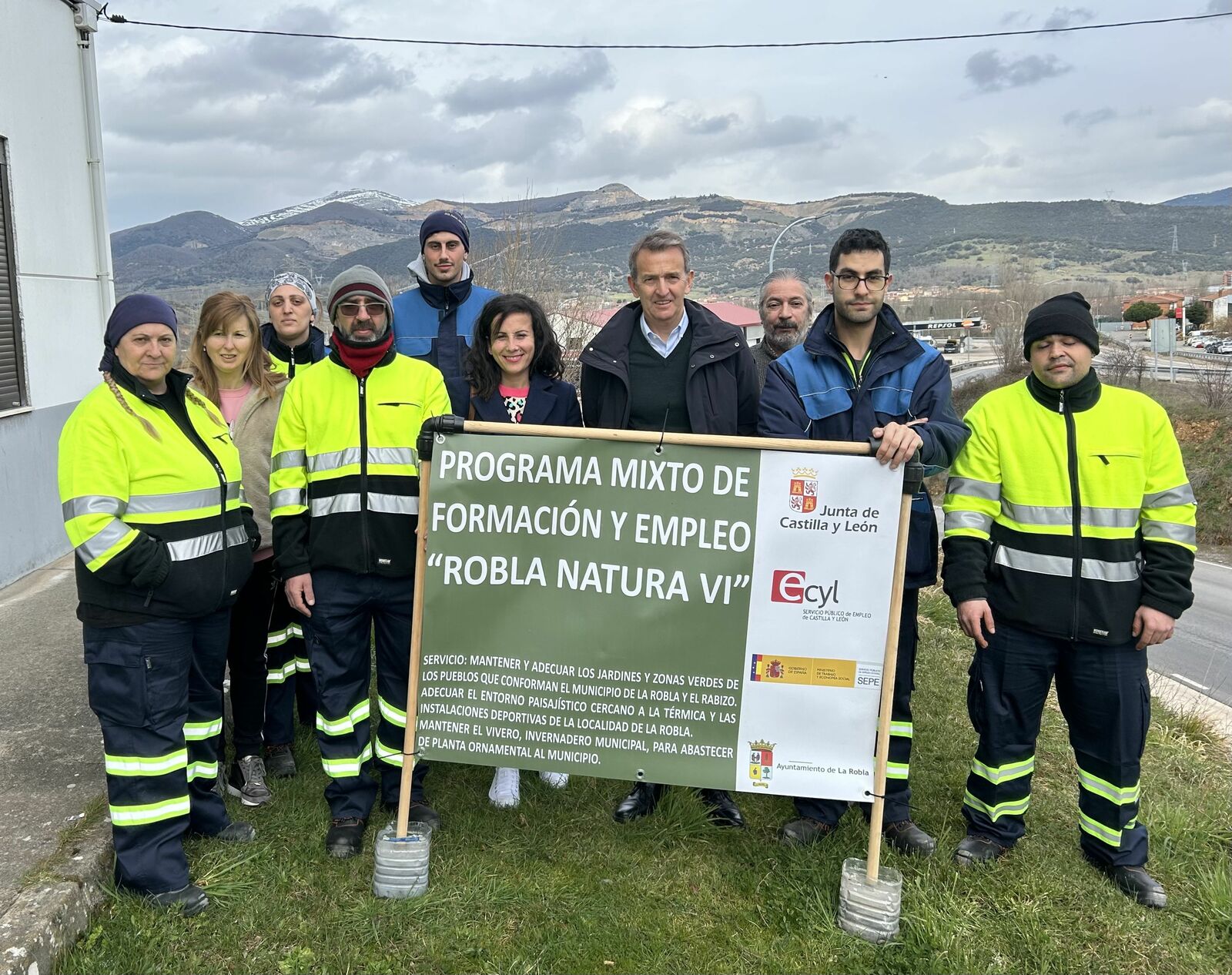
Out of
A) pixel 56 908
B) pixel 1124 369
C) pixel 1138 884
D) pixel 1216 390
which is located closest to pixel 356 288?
pixel 56 908

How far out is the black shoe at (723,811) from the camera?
4195 millimetres

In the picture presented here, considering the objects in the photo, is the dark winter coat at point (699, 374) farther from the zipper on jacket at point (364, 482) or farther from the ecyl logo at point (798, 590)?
the zipper on jacket at point (364, 482)

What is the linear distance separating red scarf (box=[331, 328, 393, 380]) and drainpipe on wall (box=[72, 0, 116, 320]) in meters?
7.14

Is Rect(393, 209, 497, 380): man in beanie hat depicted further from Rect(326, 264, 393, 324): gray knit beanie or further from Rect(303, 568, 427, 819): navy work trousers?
Rect(303, 568, 427, 819): navy work trousers

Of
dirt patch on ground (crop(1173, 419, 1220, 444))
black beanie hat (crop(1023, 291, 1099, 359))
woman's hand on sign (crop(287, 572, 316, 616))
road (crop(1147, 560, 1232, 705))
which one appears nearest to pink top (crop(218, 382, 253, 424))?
woman's hand on sign (crop(287, 572, 316, 616))

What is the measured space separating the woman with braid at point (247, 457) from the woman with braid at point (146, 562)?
0.65m

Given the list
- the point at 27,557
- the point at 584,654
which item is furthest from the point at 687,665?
the point at 27,557

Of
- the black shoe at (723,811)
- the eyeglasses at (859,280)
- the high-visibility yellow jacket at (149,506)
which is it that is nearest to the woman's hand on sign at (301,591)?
the high-visibility yellow jacket at (149,506)

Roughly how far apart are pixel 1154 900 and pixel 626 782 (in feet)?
7.73

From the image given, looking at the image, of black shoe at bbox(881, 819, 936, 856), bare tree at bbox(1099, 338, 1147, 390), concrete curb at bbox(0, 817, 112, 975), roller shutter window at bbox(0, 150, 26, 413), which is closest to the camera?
concrete curb at bbox(0, 817, 112, 975)

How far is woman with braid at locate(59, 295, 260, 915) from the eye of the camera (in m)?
3.16

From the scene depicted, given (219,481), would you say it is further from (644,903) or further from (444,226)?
(644,903)

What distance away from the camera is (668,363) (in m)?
4.11

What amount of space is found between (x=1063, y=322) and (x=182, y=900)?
413 centimetres
